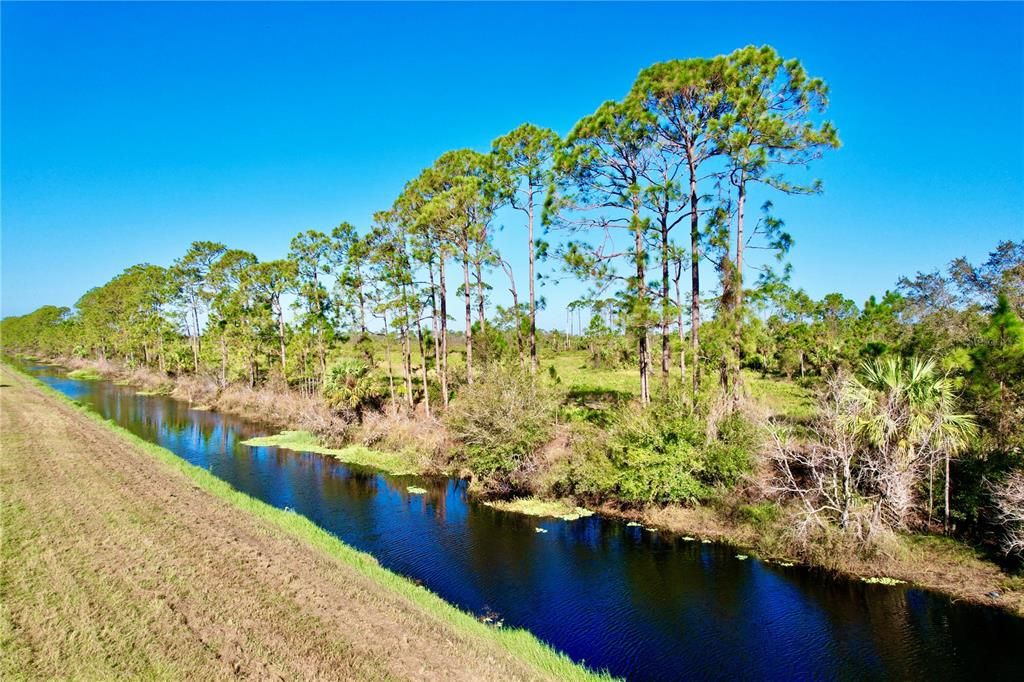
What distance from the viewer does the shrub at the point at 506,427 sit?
24.5 metres

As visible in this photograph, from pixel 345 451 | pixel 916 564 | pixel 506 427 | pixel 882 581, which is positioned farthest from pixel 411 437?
pixel 916 564

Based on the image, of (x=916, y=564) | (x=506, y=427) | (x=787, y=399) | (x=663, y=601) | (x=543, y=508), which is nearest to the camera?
(x=663, y=601)

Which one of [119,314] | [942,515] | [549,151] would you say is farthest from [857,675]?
[119,314]

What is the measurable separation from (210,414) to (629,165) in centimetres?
4147

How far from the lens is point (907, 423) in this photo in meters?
16.6

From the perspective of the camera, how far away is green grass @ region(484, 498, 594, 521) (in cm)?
2211

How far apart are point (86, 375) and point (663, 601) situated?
291 ft

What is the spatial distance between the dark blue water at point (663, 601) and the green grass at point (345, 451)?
16.6 feet

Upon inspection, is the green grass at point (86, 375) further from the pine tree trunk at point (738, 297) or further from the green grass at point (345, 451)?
the pine tree trunk at point (738, 297)

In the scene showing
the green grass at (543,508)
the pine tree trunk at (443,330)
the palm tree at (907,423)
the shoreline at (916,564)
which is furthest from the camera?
the pine tree trunk at (443,330)

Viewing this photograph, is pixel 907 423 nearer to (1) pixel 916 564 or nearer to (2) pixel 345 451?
(1) pixel 916 564

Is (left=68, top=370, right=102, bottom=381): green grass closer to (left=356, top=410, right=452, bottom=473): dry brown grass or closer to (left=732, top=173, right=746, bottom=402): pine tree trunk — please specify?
(left=356, top=410, right=452, bottom=473): dry brown grass

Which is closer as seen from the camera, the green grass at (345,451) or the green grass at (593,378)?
the green grass at (345,451)

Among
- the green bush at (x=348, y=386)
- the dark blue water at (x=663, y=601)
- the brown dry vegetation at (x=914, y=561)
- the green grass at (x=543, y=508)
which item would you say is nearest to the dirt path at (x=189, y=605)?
the dark blue water at (x=663, y=601)
